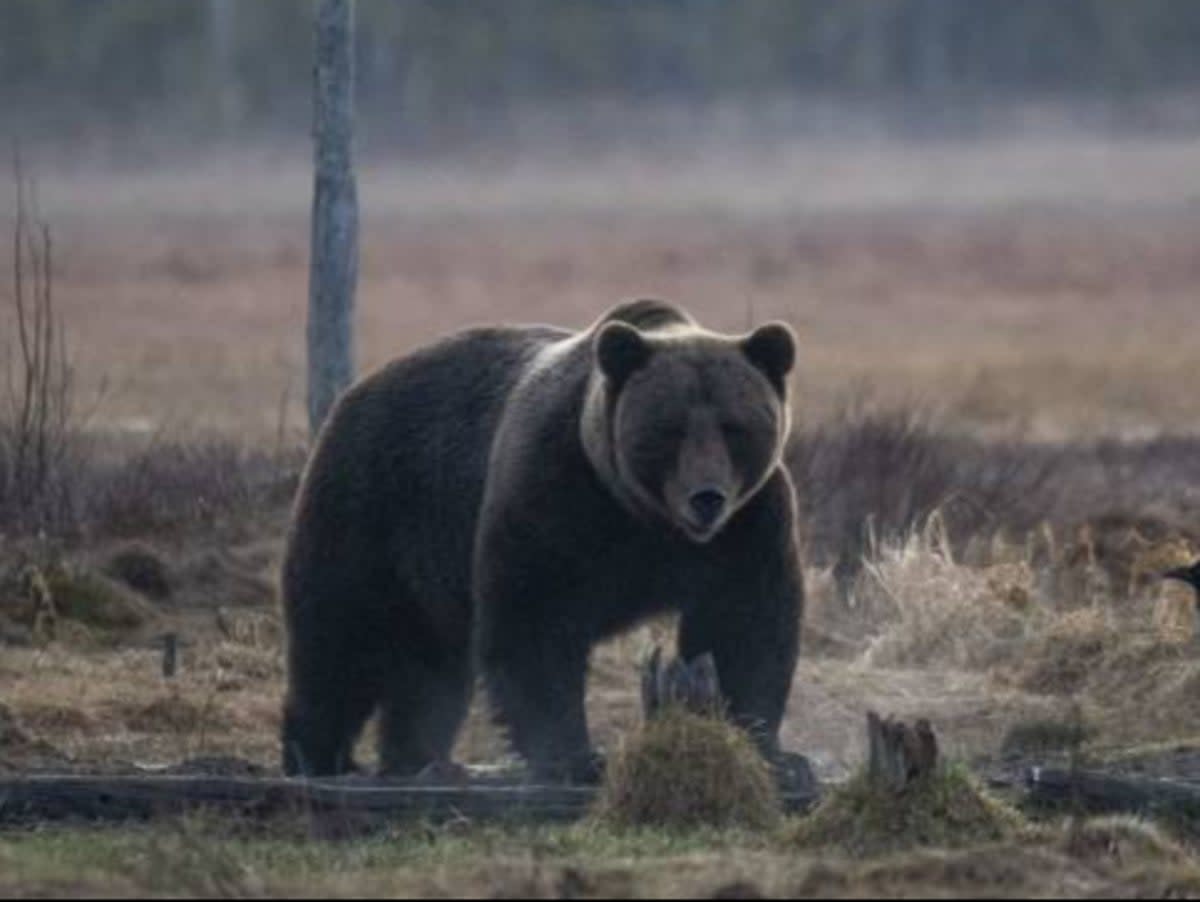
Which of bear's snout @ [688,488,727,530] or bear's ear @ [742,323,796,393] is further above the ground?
bear's ear @ [742,323,796,393]

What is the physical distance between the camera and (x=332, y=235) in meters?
19.3

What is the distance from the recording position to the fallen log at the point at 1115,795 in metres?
10.9

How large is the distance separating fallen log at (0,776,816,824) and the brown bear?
93 centimetres

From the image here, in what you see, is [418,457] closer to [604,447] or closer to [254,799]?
[604,447]

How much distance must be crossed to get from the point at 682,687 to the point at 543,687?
43.5 inches

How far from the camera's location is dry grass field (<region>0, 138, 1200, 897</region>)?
9703mm

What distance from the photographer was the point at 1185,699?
14.7m

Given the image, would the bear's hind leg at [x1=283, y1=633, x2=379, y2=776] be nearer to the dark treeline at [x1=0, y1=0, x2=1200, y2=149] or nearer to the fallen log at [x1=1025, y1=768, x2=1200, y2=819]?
the fallen log at [x1=1025, y1=768, x2=1200, y2=819]

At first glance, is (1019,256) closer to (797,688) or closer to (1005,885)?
(797,688)

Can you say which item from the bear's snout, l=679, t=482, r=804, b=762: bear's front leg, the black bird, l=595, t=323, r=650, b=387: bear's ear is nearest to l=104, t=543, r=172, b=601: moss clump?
the black bird

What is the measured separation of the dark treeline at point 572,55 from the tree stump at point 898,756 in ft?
199

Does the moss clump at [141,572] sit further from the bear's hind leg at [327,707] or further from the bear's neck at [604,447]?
the bear's neck at [604,447]

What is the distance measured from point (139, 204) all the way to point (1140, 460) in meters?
39.4

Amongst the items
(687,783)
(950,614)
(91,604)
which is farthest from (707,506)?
(91,604)
